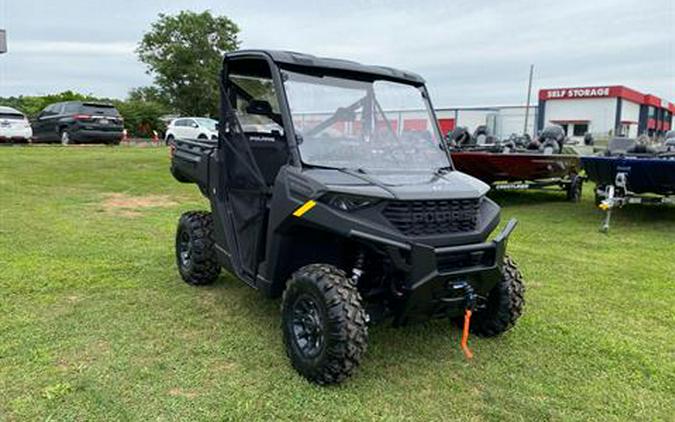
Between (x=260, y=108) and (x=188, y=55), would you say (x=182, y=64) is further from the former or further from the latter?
(x=260, y=108)

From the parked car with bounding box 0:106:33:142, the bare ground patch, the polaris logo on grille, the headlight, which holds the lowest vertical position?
the bare ground patch

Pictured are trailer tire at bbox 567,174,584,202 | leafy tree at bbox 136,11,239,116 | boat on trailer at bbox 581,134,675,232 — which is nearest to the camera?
boat on trailer at bbox 581,134,675,232

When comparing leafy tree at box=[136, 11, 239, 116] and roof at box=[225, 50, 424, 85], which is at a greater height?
leafy tree at box=[136, 11, 239, 116]

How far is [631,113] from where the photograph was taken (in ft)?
175

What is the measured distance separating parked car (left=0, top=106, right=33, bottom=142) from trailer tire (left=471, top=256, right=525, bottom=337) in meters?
20.5

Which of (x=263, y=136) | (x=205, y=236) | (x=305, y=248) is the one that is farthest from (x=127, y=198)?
(x=305, y=248)

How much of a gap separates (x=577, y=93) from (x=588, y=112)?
80.1 inches

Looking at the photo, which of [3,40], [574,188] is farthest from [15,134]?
[574,188]

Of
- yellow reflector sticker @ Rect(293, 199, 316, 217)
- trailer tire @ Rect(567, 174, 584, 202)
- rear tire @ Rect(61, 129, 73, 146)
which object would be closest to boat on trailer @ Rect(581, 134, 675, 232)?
trailer tire @ Rect(567, 174, 584, 202)

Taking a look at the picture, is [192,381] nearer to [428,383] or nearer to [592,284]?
[428,383]

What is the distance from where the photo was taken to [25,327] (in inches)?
151

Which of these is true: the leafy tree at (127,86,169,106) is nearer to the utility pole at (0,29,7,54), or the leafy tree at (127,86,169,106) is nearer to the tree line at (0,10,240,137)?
the tree line at (0,10,240,137)

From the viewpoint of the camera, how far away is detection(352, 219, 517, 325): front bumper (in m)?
3.01

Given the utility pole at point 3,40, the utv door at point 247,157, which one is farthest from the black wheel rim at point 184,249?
the utility pole at point 3,40
